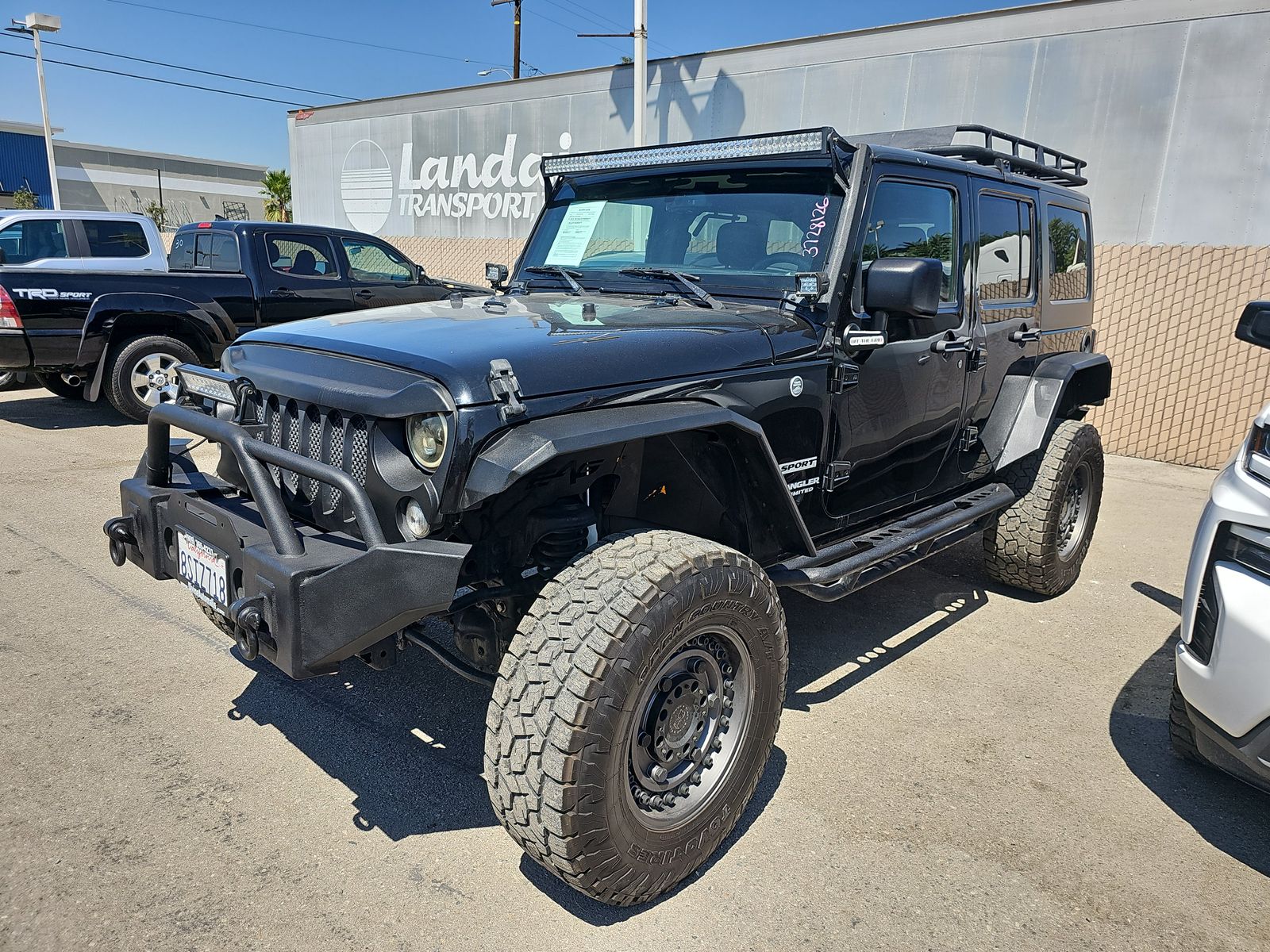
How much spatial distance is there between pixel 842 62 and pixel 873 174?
791 cm

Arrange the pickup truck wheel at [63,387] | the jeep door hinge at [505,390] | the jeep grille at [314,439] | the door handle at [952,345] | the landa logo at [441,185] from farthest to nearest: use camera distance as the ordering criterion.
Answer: the landa logo at [441,185]
the pickup truck wheel at [63,387]
the door handle at [952,345]
the jeep grille at [314,439]
the jeep door hinge at [505,390]

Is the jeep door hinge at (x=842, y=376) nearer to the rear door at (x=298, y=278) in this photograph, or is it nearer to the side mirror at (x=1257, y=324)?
the side mirror at (x=1257, y=324)

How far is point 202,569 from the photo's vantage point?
2.56 m

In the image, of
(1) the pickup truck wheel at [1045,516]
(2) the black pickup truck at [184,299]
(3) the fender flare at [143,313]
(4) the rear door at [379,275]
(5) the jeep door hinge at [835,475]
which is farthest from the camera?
(4) the rear door at [379,275]

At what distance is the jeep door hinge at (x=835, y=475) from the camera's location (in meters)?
3.30

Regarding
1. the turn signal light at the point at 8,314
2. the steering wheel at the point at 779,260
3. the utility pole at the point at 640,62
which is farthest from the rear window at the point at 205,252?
the steering wheel at the point at 779,260

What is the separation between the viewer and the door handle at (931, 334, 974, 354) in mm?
3752

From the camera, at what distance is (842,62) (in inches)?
400

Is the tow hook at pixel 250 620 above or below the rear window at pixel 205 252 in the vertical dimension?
below

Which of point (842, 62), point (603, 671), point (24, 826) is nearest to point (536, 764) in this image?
point (603, 671)

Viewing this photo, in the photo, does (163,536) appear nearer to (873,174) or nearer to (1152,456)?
(873,174)

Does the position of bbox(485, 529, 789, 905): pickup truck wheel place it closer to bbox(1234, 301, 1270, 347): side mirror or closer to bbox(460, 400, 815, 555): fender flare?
bbox(460, 400, 815, 555): fender flare

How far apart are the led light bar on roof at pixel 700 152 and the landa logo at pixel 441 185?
919 centimetres

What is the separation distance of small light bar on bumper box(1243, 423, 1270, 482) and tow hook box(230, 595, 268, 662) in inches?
113
